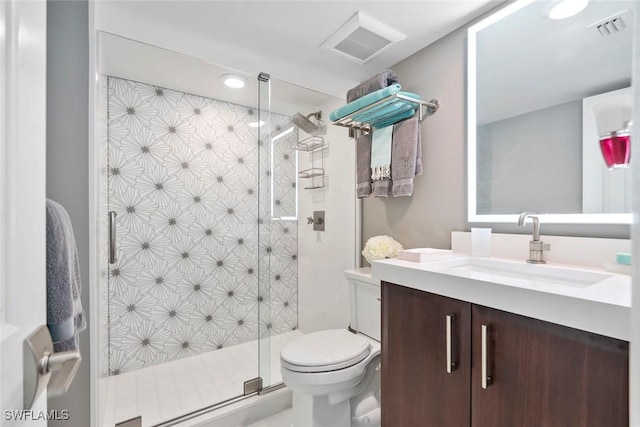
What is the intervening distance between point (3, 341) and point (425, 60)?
1948 mm

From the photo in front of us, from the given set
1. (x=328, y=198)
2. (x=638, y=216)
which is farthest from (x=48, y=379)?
(x=328, y=198)

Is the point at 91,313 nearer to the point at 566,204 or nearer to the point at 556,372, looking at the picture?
the point at 556,372

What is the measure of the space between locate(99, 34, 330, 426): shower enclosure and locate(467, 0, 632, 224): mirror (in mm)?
1214

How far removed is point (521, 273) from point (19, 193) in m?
1.41

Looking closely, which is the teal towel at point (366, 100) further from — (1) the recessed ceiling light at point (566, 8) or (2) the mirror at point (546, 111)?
(1) the recessed ceiling light at point (566, 8)

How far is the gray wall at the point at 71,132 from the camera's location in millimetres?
1076

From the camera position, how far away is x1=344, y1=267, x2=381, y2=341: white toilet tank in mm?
1576

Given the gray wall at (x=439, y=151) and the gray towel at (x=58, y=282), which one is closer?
the gray towel at (x=58, y=282)

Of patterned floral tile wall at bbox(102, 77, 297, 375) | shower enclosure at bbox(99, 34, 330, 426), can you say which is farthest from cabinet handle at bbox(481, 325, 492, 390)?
patterned floral tile wall at bbox(102, 77, 297, 375)

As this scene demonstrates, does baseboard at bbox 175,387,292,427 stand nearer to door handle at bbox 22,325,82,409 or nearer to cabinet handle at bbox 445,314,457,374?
cabinet handle at bbox 445,314,457,374

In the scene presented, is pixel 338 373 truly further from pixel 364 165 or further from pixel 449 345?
pixel 364 165

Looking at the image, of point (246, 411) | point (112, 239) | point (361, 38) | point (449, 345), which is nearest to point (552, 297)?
point (449, 345)

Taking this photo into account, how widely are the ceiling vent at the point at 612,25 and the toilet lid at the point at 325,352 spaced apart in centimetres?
163

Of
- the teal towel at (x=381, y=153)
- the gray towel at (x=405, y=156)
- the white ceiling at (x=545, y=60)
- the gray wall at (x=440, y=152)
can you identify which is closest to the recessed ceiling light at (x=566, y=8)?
the white ceiling at (x=545, y=60)
